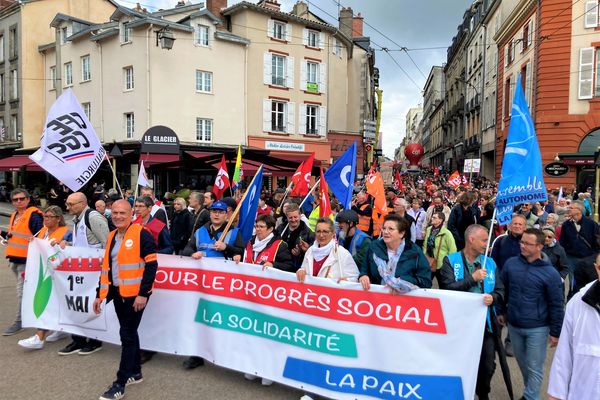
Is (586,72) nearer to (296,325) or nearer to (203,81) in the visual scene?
(203,81)

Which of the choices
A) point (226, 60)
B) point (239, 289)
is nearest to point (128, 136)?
point (226, 60)

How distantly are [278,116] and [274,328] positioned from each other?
86.9ft

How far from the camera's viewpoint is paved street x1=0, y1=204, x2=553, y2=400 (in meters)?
4.18

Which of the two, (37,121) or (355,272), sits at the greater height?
(37,121)

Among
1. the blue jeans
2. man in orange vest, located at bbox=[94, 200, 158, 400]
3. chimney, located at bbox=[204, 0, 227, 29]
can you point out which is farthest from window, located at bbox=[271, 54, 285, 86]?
the blue jeans

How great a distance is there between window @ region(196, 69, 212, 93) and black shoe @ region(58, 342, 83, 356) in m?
22.5

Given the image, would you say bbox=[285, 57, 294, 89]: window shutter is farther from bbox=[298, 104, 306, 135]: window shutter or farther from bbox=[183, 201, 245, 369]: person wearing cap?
bbox=[183, 201, 245, 369]: person wearing cap

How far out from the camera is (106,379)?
447 cm

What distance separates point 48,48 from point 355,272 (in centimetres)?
3422

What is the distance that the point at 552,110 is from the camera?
80.7 ft

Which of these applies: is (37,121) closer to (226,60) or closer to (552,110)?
(226,60)

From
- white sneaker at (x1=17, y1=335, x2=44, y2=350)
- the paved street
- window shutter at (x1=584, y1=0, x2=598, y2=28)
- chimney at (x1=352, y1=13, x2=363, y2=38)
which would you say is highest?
chimney at (x1=352, y1=13, x2=363, y2=38)

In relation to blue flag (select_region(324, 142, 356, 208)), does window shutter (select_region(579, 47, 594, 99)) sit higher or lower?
higher

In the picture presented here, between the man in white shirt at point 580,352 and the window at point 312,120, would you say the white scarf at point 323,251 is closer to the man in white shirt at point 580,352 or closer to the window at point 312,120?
the man in white shirt at point 580,352
